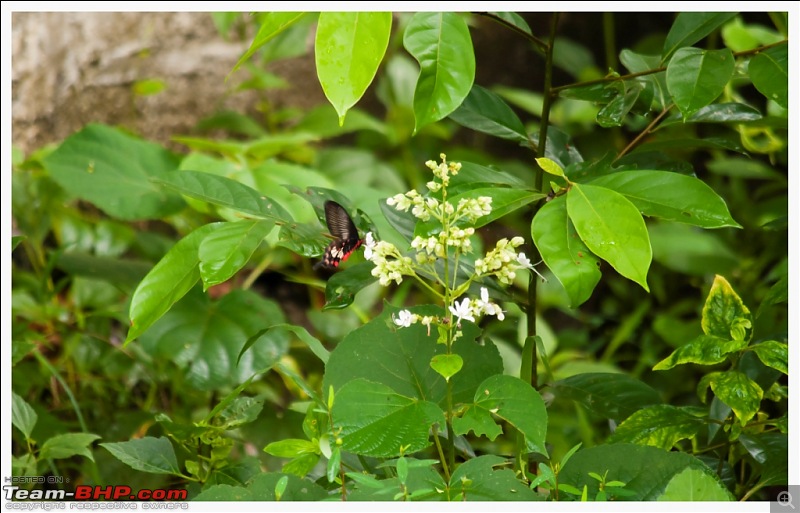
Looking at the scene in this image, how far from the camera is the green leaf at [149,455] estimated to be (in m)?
0.79

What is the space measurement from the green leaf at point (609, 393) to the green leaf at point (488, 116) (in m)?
0.29

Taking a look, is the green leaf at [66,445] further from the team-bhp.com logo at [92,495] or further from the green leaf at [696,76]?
the green leaf at [696,76]

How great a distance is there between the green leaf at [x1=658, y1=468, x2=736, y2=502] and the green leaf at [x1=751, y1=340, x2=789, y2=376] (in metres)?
0.15

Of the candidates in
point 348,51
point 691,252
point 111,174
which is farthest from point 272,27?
point 691,252

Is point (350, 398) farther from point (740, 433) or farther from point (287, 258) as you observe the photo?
point (287, 258)

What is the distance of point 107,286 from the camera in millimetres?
1489

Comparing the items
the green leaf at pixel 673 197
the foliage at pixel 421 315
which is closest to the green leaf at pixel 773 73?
the foliage at pixel 421 315

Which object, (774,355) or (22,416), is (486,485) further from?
(22,416)

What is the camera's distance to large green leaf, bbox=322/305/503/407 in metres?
0.77

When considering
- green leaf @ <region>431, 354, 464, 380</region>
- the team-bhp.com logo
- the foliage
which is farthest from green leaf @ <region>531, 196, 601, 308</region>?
the team-bhp.com logo

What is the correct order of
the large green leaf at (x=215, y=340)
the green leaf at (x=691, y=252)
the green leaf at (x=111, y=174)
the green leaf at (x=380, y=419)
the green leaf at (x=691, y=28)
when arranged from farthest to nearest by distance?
the green leaf at (x=691, y=252)
the green leaf at (x=111, y=174)
the large green leaf at (x=215, y=340)
the green leaf at (x=691, y=28)
the green leaf at (x=380, y=419)

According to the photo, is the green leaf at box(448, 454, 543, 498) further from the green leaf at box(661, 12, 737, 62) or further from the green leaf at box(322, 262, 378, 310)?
the green leaf at box(661, 12, 737, 62)

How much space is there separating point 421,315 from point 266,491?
0.73 feet

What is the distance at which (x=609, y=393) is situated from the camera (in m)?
0.89
